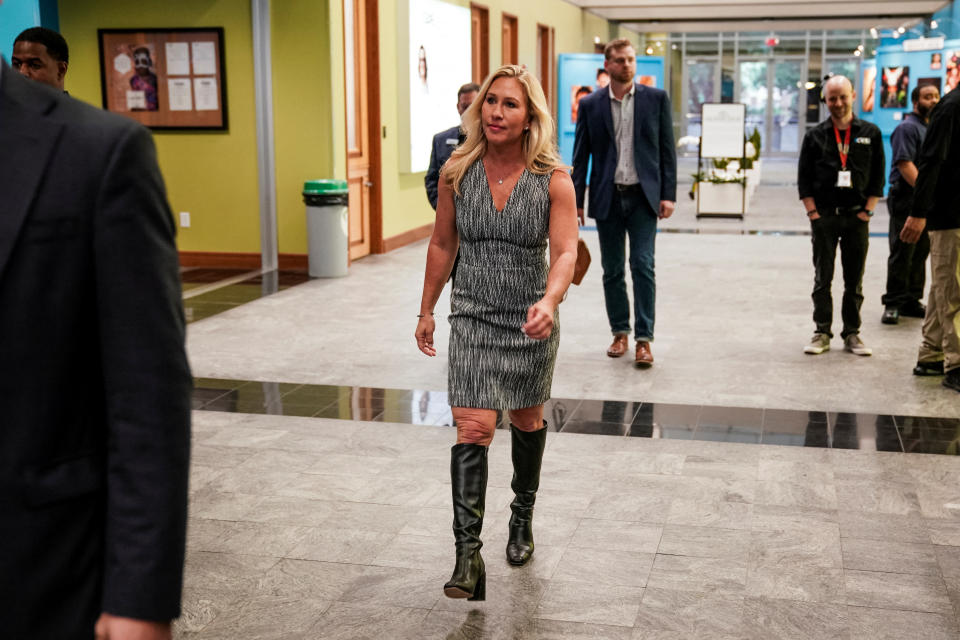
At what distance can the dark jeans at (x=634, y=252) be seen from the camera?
6.33 metres

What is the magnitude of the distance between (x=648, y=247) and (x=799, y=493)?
2.43 metres

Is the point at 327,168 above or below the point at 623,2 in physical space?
below

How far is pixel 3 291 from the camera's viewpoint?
4.07 feet

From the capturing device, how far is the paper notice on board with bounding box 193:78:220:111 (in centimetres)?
1063

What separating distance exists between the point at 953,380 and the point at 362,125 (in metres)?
7.24

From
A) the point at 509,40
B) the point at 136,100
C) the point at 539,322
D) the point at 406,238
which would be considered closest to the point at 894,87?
the point at 509,40

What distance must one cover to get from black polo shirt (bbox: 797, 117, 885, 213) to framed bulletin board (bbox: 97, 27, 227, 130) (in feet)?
20.0

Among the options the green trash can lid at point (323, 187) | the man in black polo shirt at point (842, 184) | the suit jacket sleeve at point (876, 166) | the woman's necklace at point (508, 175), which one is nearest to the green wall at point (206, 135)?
the green trash can lid at point (323, 187)

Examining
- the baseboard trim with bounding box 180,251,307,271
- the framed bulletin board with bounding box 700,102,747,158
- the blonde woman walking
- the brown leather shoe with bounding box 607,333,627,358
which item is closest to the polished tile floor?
the blonde woman walking

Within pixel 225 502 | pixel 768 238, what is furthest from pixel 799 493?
pixel 768 238

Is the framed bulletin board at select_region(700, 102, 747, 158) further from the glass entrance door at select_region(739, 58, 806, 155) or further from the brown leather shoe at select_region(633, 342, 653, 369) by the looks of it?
the glass entrance door at select_region(739, 58, 806, 155)

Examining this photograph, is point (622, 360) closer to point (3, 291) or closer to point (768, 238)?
point (3, 291)

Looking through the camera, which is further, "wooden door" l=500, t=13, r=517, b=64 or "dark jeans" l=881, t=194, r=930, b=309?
"wooden door" l=500, t=13, r=517, b=64

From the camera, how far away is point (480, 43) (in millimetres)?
16031
